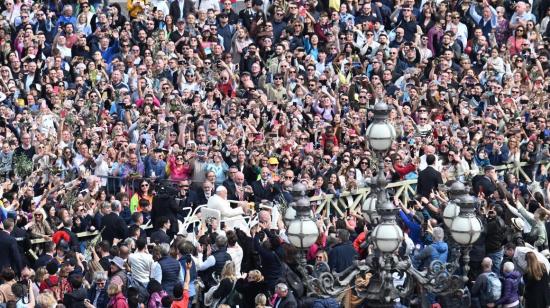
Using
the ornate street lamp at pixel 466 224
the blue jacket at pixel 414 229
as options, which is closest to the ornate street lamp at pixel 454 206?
the ornate street lamp at pixel 466 224

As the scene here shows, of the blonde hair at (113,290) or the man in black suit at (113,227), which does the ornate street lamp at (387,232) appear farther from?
the man in black suit at (113,227)

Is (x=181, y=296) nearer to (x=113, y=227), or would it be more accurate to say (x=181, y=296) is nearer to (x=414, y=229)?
(x=113, y=227)

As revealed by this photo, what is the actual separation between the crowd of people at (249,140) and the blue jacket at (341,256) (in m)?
0.04

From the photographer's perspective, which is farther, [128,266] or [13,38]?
[13,38]

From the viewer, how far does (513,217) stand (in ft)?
111

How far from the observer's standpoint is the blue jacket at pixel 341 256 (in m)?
31.2

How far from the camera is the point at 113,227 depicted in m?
33.5

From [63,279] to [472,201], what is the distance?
6861 millimetres

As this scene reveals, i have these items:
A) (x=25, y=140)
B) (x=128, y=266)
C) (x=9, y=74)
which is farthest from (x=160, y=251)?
(x=9, y=74)

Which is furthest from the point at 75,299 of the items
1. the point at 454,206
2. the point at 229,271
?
the point at 454,206

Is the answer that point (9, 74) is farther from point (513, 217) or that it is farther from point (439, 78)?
point (513, 217)

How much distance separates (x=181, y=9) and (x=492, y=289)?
1593 cm

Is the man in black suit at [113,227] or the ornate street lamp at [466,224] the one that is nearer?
the ornate street lamp at [466,224]

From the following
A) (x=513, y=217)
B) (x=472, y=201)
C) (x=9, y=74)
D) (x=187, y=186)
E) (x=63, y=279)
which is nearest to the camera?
(x=472, y=201)
